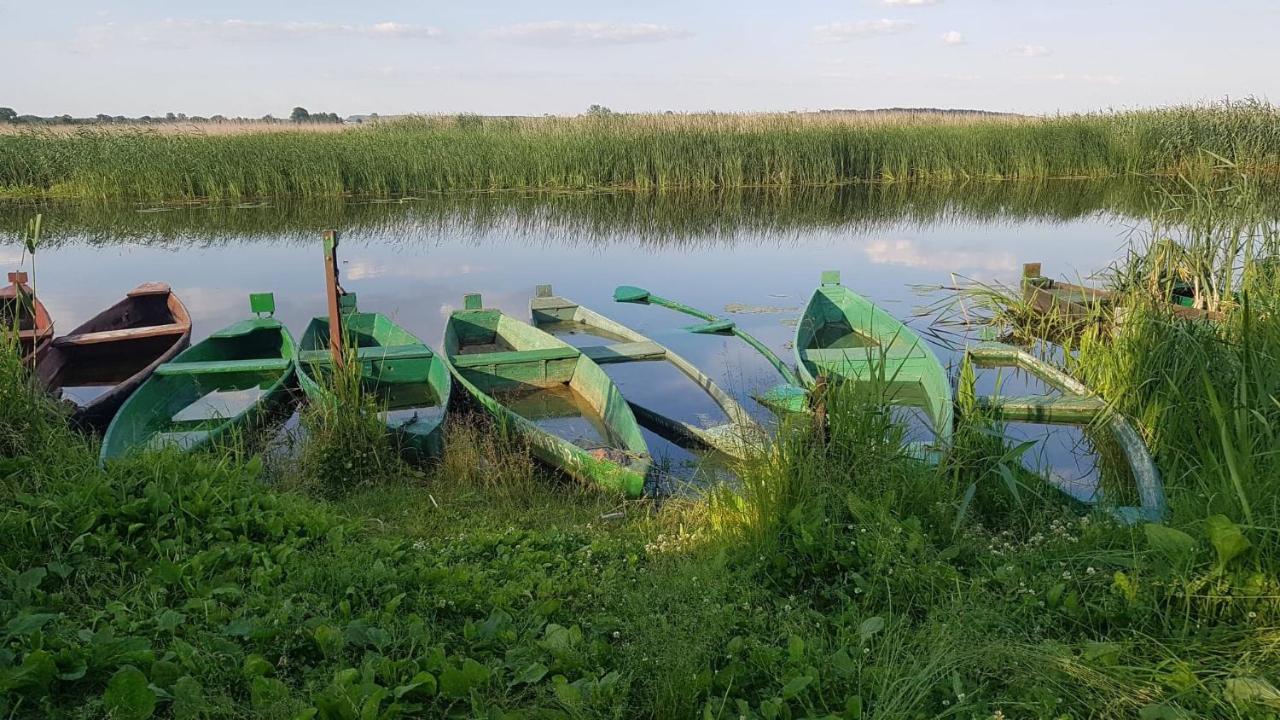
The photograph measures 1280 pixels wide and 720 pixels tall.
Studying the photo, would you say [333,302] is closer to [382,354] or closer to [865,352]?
[382,354]

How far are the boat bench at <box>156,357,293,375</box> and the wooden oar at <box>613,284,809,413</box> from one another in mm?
3271

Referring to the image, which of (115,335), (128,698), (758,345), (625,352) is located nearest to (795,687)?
(128,698)

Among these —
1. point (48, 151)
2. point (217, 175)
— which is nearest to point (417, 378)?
point (217, 175)

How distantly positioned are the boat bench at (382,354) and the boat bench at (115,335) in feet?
6.64

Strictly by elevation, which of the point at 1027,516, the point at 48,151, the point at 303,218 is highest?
the point at 48,151

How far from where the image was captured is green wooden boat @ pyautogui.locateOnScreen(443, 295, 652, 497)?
486 centimetres

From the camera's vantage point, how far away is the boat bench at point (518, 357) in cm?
628

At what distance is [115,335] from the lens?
24.5ft

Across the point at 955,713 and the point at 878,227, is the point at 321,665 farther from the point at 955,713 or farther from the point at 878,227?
the point at 878,227

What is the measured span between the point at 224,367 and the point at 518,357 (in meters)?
2.09

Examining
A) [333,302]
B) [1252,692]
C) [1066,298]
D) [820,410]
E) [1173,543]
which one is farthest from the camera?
[1066,298]

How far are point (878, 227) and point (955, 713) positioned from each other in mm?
13831

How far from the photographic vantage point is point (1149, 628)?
2.76m

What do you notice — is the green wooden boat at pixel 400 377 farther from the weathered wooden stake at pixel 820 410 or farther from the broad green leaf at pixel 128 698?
the broad green leaf at pixel 128 698
